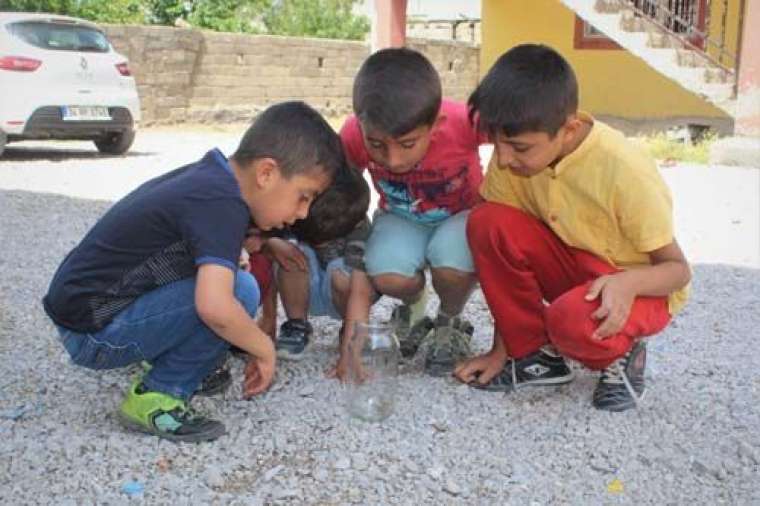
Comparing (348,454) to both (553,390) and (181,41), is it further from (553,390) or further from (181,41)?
(181,41)

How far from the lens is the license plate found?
9.62 m

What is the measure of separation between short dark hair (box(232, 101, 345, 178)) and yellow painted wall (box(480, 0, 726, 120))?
11920 millimetres

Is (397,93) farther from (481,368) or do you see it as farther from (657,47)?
(657,47)

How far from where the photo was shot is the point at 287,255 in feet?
10.1

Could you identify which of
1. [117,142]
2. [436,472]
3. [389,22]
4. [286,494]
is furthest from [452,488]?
[389,22]

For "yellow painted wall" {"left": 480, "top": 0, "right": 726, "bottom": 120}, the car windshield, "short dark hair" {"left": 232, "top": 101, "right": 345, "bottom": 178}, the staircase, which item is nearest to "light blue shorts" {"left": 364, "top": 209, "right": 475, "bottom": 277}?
"short dark hair" {"left": 232, "top": 101, "right": 345, "bottom": 178}

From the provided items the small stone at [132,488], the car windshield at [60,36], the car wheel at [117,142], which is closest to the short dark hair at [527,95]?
the small stone at [132,488]

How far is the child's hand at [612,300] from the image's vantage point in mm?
2551

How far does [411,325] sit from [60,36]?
783cm

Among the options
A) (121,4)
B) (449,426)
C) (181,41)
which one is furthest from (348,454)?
(121,4)

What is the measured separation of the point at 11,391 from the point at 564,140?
1885 mm

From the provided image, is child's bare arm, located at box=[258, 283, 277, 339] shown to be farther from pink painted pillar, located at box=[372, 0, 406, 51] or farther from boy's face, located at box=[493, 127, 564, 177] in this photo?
pink painted pillar, located at box=[372, 0, 406, 51]

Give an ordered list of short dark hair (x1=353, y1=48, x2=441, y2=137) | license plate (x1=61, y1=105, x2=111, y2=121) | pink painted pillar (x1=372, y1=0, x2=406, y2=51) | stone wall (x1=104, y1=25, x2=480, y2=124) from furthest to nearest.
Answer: stone wall (x1=104, y1=25, x2=480, y2=124) < pink painted pillar (x1=372, y1=0, x2=406, y2=51) < license plate (x1=61, y1=105, x2=111, y2=121) < short dark hair (x1=353, y1=48, x2=441, y2=137)

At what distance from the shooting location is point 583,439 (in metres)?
2.56
